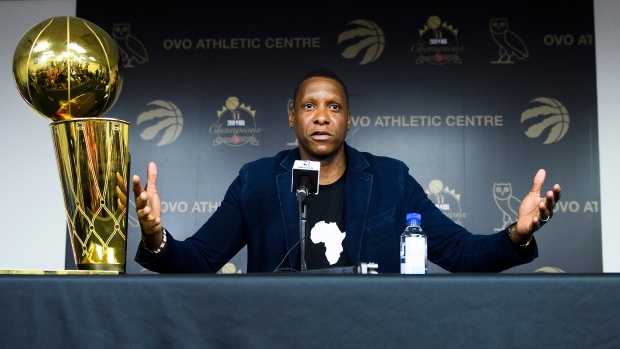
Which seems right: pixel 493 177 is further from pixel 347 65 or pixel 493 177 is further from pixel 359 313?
pixel 359 313

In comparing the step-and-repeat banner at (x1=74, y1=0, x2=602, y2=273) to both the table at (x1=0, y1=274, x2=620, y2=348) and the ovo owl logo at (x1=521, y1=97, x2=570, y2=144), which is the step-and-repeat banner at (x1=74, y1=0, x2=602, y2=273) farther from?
the table at (x1=0, y1=274, x2=620, y2=348)

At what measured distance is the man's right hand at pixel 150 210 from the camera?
125 cm

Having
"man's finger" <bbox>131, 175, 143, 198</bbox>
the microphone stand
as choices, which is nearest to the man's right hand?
"man's finger" <bbox>131, 175, 143, 198</bbox>

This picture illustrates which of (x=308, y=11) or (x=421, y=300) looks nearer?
(x=421, y=300)

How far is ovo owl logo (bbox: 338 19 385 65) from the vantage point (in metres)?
4.35

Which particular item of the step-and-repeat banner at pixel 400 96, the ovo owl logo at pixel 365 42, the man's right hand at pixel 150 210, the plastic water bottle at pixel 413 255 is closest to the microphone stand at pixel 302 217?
the plastic water bottle at pixel 413 255

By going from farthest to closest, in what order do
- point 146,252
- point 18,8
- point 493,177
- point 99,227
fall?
Answer: 1. point 18,8
2. point 493,177
3. point 146,252
4. point 99,227

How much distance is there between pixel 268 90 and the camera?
4363mm

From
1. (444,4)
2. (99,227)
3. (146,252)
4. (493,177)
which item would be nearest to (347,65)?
(444,4)

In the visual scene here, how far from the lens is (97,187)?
45.5 inches

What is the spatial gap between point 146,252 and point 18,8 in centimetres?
363

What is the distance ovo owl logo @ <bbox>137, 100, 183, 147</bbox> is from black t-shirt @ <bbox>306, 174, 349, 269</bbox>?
2.40 meters

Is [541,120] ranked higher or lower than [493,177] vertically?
higher

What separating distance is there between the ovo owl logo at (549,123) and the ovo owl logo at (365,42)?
3.09 ft
